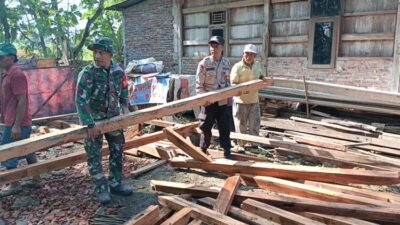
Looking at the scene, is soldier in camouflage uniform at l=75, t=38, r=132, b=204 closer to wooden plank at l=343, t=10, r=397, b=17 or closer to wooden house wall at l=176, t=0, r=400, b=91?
wooden house wall at l=176, t=0, r=400, b=91

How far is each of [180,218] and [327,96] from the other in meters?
5.57

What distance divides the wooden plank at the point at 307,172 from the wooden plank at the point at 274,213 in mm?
817

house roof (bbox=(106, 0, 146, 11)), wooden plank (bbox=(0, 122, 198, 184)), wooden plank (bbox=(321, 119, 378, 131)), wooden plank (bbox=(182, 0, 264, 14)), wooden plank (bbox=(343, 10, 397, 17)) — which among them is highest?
house roof (bbox=(106, 0, 146, 11))

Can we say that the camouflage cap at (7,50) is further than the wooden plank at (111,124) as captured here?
Yes

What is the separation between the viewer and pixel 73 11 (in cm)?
1927

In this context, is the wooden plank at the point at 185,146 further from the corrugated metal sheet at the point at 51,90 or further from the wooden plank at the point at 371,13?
the wooden plank at the point at 371,13

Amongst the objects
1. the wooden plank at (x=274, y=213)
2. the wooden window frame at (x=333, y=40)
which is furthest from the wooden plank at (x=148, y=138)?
the wooden window frame at (x=333, y=40)

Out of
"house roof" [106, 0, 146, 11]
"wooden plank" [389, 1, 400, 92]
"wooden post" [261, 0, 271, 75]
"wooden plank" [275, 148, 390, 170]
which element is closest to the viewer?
"wooden plank" [275, 148, 390, 170]

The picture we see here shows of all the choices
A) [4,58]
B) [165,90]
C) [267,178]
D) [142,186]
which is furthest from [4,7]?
[267,178]

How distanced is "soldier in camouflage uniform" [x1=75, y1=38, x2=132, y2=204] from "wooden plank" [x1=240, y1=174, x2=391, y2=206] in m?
1.56

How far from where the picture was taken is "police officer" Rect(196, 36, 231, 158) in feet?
15.7

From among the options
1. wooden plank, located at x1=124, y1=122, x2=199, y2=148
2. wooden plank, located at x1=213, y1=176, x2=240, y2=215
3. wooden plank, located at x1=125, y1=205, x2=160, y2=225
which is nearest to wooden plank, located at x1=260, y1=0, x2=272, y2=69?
wooden plank, located at x1=124, y1=122, x2=199, y2=148

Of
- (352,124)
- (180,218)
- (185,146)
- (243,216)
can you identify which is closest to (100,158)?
(185,146)

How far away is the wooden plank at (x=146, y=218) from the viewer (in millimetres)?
2871
